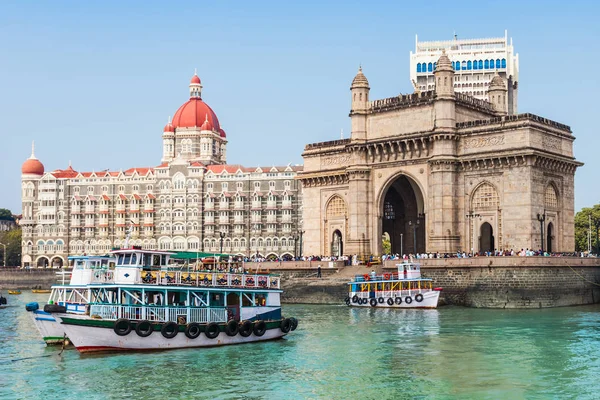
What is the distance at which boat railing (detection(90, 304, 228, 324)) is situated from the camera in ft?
135

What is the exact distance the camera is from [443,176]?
74.2 m

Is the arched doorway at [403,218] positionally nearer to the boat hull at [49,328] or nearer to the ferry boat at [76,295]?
the ferry boat at [76,295]

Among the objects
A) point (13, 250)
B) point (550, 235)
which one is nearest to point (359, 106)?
point (550, 235)

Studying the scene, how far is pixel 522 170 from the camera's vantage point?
2761 inches

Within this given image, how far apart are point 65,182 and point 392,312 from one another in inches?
3989

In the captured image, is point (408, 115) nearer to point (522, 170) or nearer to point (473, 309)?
point (522, 170)

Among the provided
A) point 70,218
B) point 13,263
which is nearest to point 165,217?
point 70,218

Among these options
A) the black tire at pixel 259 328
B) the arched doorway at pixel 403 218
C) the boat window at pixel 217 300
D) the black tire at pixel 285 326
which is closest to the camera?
the boat window at pixel 217 300

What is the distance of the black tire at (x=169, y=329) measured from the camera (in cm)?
4109

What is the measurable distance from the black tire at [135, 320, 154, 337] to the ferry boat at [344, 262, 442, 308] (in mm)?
28808

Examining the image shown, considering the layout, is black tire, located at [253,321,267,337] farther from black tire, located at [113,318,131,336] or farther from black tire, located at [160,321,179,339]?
black tire, located at [113,318,131,336]

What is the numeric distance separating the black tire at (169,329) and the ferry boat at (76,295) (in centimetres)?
431

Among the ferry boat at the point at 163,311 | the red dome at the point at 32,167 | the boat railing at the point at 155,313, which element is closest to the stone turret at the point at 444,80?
→ the ferry boat at the point at 163,311

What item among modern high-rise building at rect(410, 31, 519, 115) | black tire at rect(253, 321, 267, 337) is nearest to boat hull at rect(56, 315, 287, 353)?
black tire at rect(253, 321, 267, 337)
